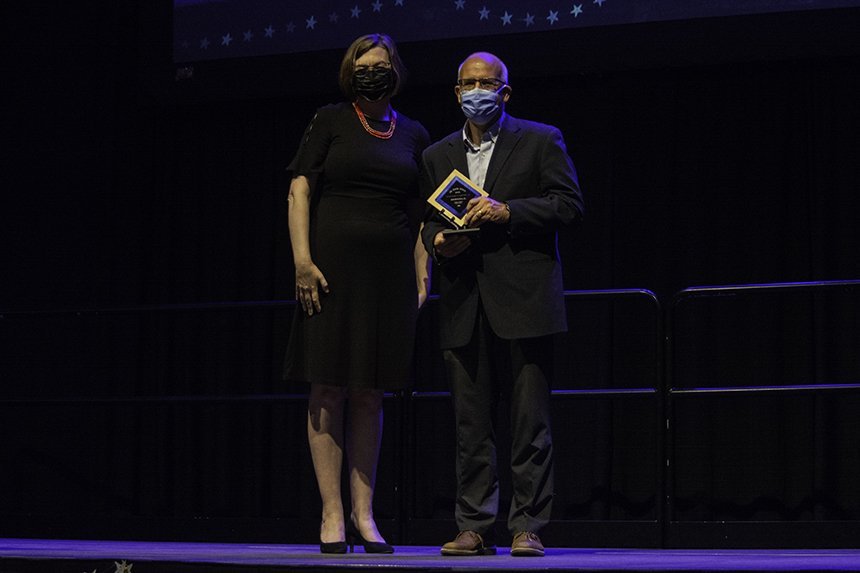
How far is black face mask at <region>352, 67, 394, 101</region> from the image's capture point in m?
2.87

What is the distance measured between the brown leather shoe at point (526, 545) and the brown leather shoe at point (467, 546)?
0.08 metres

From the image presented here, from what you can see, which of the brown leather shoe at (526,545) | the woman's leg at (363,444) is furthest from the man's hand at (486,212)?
the brown leather shoe at (526,545)

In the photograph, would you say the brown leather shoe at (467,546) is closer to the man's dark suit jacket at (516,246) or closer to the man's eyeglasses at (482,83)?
the man's dark suit jacket at (516,246)

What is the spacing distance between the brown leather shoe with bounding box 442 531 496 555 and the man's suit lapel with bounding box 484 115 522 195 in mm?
761

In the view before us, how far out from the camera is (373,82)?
Result: 9.41ft

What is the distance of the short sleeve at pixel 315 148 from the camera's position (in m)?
2.90

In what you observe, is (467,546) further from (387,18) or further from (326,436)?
(387,18)

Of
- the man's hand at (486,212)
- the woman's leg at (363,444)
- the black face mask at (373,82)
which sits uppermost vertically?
the black face mask at (373,82)

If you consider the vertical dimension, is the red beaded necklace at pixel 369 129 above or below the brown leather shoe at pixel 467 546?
above

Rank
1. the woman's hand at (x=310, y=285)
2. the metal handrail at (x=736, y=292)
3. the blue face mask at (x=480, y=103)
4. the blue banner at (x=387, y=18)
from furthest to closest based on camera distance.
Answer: the blue banner at (x=387, y=18) → the metal handrail at (x=736, y=292) → the woman's hand at (x=310, y=285) → the blue face mask at (x=480, y=103)

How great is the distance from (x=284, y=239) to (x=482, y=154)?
2.41m

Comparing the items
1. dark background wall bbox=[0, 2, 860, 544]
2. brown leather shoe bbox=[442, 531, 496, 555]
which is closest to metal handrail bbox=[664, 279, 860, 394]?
dark background wall bbox=[0, 2, 860, 544]

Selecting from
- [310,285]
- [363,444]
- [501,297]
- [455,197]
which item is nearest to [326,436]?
[363,444]

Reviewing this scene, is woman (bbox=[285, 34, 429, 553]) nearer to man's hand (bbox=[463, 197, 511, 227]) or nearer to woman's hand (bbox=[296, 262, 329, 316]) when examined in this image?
woman's hand (bbox=[296, 262, 329, 316])
